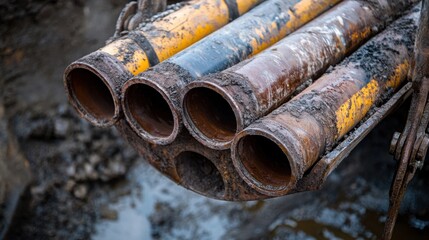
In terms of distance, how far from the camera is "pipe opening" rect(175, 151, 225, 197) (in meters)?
3.06

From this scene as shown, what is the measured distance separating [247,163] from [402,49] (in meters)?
1.29

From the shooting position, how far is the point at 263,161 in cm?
263

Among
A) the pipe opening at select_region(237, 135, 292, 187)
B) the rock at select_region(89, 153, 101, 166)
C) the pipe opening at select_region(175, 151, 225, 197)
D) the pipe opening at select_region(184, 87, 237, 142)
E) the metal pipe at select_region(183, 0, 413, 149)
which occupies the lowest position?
the rock at select_region(89, 153, 101, 166)

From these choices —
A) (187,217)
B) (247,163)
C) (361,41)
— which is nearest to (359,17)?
(361,41)

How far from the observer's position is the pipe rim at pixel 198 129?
2.38 metres

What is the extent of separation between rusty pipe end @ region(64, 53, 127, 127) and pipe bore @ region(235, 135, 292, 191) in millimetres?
699

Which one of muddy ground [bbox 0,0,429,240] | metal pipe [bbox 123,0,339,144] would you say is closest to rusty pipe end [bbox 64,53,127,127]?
metal pipe [bbox 123,0,339,144]

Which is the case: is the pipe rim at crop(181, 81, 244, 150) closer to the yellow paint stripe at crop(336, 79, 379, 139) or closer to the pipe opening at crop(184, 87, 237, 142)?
the pipe opening at crop(184, 87, 237, 142)

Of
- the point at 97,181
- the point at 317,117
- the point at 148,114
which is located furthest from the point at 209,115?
the point at 97,181

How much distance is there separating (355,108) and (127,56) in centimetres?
121

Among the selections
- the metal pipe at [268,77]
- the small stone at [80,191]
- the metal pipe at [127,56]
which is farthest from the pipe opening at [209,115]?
the small stone at [80,191]

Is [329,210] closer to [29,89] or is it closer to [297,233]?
[297,233]

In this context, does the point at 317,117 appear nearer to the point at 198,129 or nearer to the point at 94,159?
the point at 198,129

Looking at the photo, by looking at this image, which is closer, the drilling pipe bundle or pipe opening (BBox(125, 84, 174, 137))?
the drilling pipe bundle
